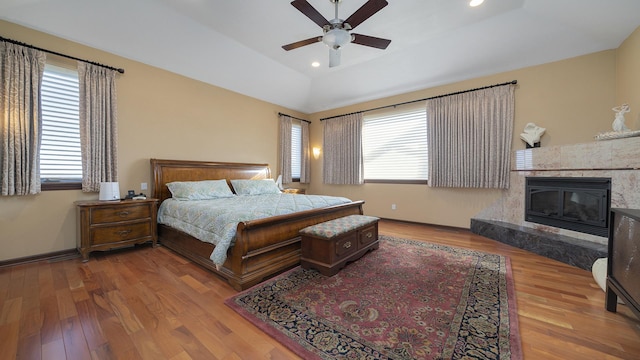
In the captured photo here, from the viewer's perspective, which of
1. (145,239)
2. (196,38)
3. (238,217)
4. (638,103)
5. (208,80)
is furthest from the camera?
(208,80)

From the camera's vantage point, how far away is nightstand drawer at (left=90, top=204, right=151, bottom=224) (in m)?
2.84

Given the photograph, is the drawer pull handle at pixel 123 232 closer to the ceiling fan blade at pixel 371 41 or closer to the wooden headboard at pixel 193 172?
the wooden headboard at pixel 193 172

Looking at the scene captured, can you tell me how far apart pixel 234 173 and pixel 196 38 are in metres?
2.36

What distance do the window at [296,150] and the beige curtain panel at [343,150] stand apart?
0.70 metres

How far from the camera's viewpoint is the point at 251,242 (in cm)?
223

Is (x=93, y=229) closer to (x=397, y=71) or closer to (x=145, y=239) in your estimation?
(x=145, y=239)

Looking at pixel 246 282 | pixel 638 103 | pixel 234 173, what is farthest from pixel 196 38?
pixel 638 103

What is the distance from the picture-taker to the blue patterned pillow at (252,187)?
4320 mm

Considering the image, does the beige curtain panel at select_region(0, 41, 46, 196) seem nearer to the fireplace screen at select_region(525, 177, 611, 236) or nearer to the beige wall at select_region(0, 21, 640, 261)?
the beige wall at select_region(0, 21, 640, 261)

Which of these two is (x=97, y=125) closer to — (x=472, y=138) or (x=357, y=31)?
(x=357, y=31)

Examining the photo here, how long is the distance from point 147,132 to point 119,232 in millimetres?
1571

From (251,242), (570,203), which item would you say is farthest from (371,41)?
(570,203)

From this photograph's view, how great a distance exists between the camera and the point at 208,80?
4.34 metres

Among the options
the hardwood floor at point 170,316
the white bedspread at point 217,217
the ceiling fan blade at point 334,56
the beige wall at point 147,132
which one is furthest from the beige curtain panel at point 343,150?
the hardwood floor at point 170,316
